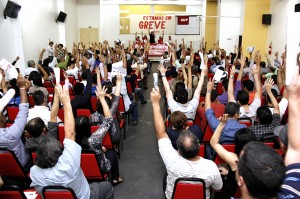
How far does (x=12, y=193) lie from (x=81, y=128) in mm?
1157

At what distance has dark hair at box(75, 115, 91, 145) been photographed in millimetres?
3340

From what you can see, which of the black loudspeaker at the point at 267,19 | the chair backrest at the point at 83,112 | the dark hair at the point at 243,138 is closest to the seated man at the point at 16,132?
the chair backrest at the point at 83,112

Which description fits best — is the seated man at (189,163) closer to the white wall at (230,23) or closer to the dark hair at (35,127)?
the dark hair at (35,127)

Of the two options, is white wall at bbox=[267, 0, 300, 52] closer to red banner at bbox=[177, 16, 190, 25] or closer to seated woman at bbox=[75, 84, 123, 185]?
red banner at bbox=[177, 16, 190, 25]

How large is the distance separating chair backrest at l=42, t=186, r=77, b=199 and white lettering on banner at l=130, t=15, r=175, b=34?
16729mm

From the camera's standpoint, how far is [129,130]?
249 inches

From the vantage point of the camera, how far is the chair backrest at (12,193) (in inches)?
91.2

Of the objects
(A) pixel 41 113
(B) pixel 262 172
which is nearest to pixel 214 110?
(A) pixel 41 113

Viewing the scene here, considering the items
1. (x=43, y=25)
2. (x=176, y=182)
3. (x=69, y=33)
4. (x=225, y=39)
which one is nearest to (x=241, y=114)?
(x=176, y=182)

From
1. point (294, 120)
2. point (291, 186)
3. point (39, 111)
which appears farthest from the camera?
point (39, 111)

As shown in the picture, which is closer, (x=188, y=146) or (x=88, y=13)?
(x=188, y=146)

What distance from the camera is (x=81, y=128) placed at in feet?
11.0

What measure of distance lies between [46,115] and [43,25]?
32.4ft

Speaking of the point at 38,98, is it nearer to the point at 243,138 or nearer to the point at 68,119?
the point at 68,119
